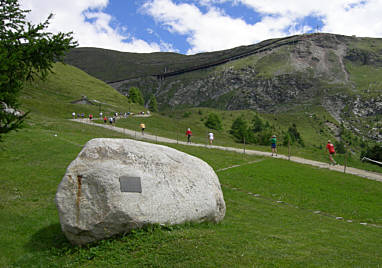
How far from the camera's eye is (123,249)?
10.1m

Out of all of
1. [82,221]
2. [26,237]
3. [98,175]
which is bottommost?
[26,237]

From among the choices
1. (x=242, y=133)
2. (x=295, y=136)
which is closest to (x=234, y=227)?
(x=242, y=133)

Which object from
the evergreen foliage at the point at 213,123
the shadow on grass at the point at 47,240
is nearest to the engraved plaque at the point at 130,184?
the shadow on grass at the point at 47,240

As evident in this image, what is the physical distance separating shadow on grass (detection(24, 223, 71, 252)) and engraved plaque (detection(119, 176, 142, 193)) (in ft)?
9.84

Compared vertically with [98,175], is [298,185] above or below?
below

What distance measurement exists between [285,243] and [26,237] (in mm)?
10080

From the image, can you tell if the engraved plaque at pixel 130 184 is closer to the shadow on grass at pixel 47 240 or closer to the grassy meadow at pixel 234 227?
the grassy meadow at pixel 234 227

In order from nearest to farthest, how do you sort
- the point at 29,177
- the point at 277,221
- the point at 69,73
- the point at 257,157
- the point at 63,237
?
the point at 63,237
the point at 277,221
the point at 29,177
the point at 257,157
the point at 69,73

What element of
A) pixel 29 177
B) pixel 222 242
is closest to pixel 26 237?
pixel 222 242

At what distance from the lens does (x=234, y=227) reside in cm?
1277

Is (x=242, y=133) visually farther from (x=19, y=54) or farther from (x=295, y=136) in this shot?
(x=19, y=54)

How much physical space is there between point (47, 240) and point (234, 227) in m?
7.59

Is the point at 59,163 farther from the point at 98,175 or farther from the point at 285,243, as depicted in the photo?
the point at 285,243

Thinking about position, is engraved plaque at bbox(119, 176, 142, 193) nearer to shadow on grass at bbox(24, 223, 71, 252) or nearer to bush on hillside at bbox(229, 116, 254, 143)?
shadow on grass at bbox(24, 223, 71, 252)
